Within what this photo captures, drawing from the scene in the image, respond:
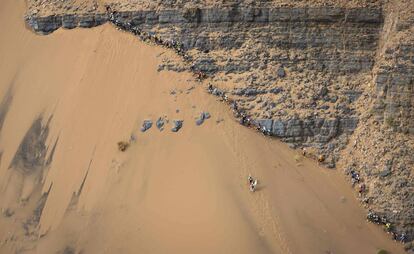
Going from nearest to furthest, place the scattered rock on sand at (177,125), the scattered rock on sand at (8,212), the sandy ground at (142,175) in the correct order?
1. the sandy ground at (142,175)
2. the scattered rock on sand at (8,212)
3. the scattered rock on sand at (177,125)

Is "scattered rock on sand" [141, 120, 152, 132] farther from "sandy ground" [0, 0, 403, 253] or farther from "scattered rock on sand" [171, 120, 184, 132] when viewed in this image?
"scattered rock on sand" [171, 120, 184, 132]

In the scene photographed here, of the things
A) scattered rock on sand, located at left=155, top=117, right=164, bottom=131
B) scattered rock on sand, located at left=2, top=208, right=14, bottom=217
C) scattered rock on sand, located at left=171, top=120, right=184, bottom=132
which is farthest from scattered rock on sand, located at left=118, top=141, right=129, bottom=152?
scattered rock on sand, located at left=2, top=208, right=14, bottom=217

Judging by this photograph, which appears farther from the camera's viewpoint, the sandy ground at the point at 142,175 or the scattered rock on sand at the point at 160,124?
the scattered rock on sand at the point at 160,124

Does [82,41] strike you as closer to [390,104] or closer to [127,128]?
[127,128]

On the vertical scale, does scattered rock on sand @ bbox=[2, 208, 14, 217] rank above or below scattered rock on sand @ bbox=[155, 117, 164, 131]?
below

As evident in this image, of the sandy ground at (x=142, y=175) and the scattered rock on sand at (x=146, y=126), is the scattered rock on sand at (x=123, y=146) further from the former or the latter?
the scattered rock on sand at (x=146, y=126)

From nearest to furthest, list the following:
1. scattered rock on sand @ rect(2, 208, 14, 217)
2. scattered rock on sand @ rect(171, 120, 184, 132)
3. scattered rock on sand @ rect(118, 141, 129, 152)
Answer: scattered rock on sand @ rect(2, 208, 14, 217) → scattered rock on sand @ rect(118, 141, 129, 152) → scattered rock on sand @ rect(171, 120, 184, 132)

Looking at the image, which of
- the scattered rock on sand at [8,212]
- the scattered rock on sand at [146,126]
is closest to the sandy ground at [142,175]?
the scattered rock on sand at [8,212]

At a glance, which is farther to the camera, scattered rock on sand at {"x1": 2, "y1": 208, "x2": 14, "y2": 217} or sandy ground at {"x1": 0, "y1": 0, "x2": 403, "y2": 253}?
scattered rock on sand at {"x1": 2, "y1": 208, "x2": 14, "y2": 217}
